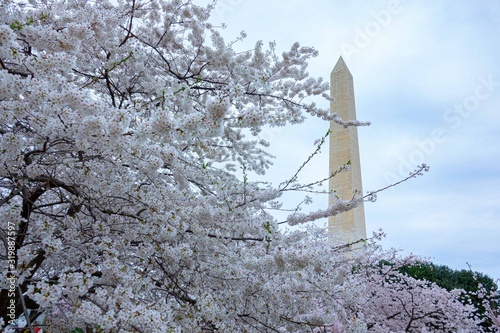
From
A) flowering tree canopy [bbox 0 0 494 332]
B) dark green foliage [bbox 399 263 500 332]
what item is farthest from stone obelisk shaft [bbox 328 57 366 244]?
flowering tree canopy [bbox 0 0 494 332]

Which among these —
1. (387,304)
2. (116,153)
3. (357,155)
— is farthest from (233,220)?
(357,155)

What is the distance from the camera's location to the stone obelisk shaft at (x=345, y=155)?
9.87 m

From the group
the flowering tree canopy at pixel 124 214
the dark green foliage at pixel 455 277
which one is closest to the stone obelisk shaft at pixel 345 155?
the dark green foliage at pixel 455 277

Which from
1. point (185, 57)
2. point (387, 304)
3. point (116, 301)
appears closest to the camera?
point (116, 301)

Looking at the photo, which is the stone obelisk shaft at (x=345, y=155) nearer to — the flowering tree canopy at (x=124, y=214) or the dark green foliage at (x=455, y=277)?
the dark green foliage at (x=455, y=277)

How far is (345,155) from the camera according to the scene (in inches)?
400

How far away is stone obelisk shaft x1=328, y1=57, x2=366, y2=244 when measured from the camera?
9.87 m

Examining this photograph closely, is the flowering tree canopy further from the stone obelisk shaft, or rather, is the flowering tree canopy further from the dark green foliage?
the stone obelisk shaft

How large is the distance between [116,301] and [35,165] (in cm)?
92

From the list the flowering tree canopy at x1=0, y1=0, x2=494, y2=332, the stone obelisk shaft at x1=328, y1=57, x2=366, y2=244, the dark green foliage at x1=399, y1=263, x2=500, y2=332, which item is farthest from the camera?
the stone obelisk shaft at x1=328, y1=57, x2=366, y2=244

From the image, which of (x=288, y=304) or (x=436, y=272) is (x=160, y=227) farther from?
(x=436, y=272)

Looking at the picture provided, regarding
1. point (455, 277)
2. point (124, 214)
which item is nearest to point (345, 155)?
point (455, 277)

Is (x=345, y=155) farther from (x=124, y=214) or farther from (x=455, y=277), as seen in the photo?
(x=124, y=214)

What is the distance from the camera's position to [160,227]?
6.89 ft
